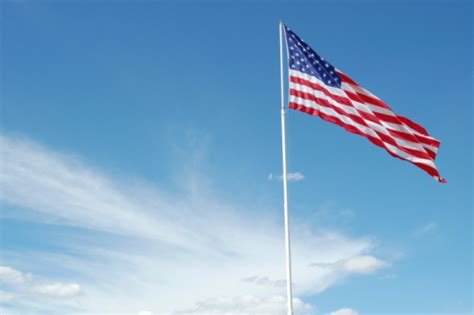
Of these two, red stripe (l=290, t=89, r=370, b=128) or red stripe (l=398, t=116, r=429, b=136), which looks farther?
red stripe (l=398, t=116, r=429, b=136)

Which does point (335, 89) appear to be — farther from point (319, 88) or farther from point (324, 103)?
point (324, 103)

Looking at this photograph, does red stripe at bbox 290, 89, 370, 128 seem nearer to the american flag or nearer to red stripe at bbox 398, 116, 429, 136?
the american flag

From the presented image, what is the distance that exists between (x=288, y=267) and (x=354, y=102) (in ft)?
28.8

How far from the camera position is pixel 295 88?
27.9 metres

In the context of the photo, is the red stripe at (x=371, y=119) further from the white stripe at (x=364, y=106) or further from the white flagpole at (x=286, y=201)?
the white flagpole at (x=286, y=201)

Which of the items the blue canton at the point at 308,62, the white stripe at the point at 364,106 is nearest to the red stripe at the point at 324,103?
the white stripe at the point at 364,106

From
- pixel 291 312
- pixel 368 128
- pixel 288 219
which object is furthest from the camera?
pixel 368 128

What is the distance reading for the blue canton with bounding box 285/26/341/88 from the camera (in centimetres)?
2856

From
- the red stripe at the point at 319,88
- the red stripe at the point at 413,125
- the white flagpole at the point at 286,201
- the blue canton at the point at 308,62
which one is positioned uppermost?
the blue canton at the point at 308,62

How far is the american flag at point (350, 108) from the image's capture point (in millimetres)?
27594

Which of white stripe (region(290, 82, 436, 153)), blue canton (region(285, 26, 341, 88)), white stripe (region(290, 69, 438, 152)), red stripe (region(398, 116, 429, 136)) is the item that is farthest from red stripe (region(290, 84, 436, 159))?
blue canton (region(285, 26, 341, 88))

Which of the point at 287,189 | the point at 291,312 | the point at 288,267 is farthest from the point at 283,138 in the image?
the point at 291,312

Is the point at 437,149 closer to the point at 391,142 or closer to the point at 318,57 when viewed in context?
the point at 391,142

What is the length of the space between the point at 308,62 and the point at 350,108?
10.1 ft
